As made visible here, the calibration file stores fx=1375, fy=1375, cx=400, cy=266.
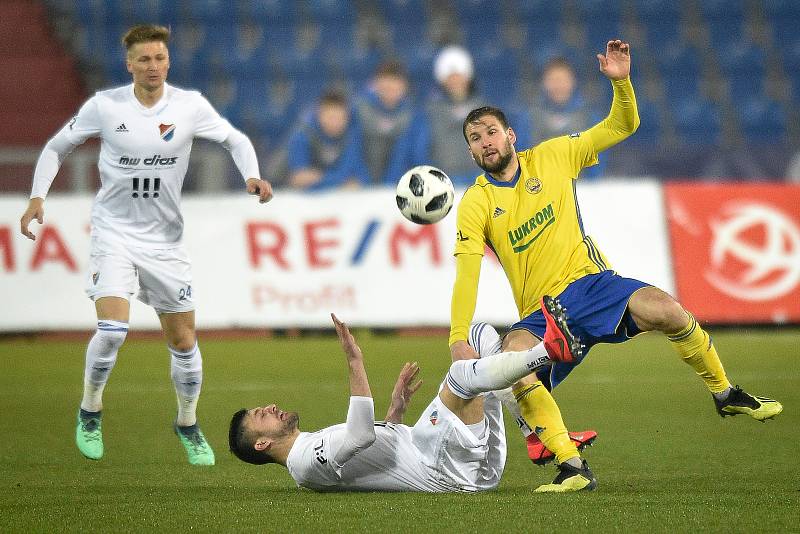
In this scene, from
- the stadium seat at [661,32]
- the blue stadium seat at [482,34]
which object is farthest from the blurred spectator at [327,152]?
the stadium seat at [661,32]

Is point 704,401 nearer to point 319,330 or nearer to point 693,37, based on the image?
point 319,330

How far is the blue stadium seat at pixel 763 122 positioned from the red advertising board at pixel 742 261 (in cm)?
476

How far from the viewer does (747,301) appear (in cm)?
1348

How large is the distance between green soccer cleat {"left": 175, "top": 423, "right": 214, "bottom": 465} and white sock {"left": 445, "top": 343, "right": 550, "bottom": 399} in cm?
192

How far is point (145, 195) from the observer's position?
7516 millimetres

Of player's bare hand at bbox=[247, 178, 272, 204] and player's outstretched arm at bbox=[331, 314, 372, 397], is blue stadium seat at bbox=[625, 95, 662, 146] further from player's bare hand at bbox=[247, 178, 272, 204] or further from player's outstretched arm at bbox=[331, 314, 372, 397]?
player's outstretched arm at bbox=[331, 314, 372, 397]

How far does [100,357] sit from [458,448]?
225 cm

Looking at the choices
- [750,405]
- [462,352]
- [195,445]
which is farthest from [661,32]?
[462,352]

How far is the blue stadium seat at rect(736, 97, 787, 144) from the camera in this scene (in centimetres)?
1819

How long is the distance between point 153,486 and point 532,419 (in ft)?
6.01

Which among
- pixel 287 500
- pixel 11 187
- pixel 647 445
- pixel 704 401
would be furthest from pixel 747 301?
pixel 287 500

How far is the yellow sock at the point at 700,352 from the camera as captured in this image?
6.41 m

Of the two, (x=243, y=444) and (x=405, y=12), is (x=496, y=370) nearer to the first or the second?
(x=243, y=444)

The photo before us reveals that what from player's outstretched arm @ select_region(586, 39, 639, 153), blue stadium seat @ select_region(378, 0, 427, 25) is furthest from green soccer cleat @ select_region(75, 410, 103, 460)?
blue stadium seat @ select_region(378, 0, 427, 25)
